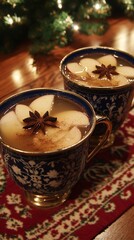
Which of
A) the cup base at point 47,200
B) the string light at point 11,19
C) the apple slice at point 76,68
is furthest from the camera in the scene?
the string light at point 11,19

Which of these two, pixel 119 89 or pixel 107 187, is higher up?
pixel 119 89

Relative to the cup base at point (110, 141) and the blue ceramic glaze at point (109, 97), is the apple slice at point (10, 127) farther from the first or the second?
the cup base at point (110, 141)

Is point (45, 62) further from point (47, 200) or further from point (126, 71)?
point (47, 200)

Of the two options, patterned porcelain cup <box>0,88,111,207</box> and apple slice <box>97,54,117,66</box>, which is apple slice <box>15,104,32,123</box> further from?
apple slice <box>97,54,117,66</box>

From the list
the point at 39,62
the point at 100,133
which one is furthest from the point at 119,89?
the point at 39,62

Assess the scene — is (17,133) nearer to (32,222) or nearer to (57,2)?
(32,222)

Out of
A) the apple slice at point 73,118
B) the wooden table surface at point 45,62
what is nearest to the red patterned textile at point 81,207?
the apple slice at point 73,118

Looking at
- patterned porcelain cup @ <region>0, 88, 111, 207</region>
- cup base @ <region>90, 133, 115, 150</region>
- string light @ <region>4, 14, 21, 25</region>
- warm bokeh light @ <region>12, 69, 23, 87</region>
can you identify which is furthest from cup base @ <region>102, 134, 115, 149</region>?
string light @ <region>4, 14, 21, 25</region>
